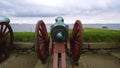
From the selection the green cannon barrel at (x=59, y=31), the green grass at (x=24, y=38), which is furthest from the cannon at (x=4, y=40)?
the green cannon barrel at (x=59, y=31)

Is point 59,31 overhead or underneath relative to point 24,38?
overhead

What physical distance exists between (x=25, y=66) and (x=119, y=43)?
3973 millimetres

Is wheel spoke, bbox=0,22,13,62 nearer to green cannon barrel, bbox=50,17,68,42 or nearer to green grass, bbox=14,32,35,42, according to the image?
green grass, bbox=14,32,35,42

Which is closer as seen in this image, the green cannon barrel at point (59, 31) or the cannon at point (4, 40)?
the green cannon barrel at point (59, 31)

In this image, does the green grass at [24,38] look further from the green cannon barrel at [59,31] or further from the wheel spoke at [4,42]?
the green cannon barrel at [59,31]

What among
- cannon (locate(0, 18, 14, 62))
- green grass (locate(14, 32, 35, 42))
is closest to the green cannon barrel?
cannon (locate(0, 18, 14, 62))

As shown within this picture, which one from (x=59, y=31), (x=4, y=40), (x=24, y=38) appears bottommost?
(x=24, y=38)

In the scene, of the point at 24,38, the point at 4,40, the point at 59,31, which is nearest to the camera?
the point at 59,31

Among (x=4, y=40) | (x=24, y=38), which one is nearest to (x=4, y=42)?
(x=4, y=40)

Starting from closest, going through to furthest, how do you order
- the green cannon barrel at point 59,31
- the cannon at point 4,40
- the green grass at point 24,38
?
the green cannon barrel at point 59,31 → the cannon at point 4,40 → the green grass at point 24,38

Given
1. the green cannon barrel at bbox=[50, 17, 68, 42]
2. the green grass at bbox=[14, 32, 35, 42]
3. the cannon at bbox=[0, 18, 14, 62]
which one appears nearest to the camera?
the green cannon barrel at bbox=[50, 17, 68, 42]

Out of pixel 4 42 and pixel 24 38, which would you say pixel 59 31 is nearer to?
pixel 4 42

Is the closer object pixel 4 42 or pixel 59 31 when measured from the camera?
pixel 59 31

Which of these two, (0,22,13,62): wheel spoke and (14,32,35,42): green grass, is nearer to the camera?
(0,22,13,62): wheel spoke
